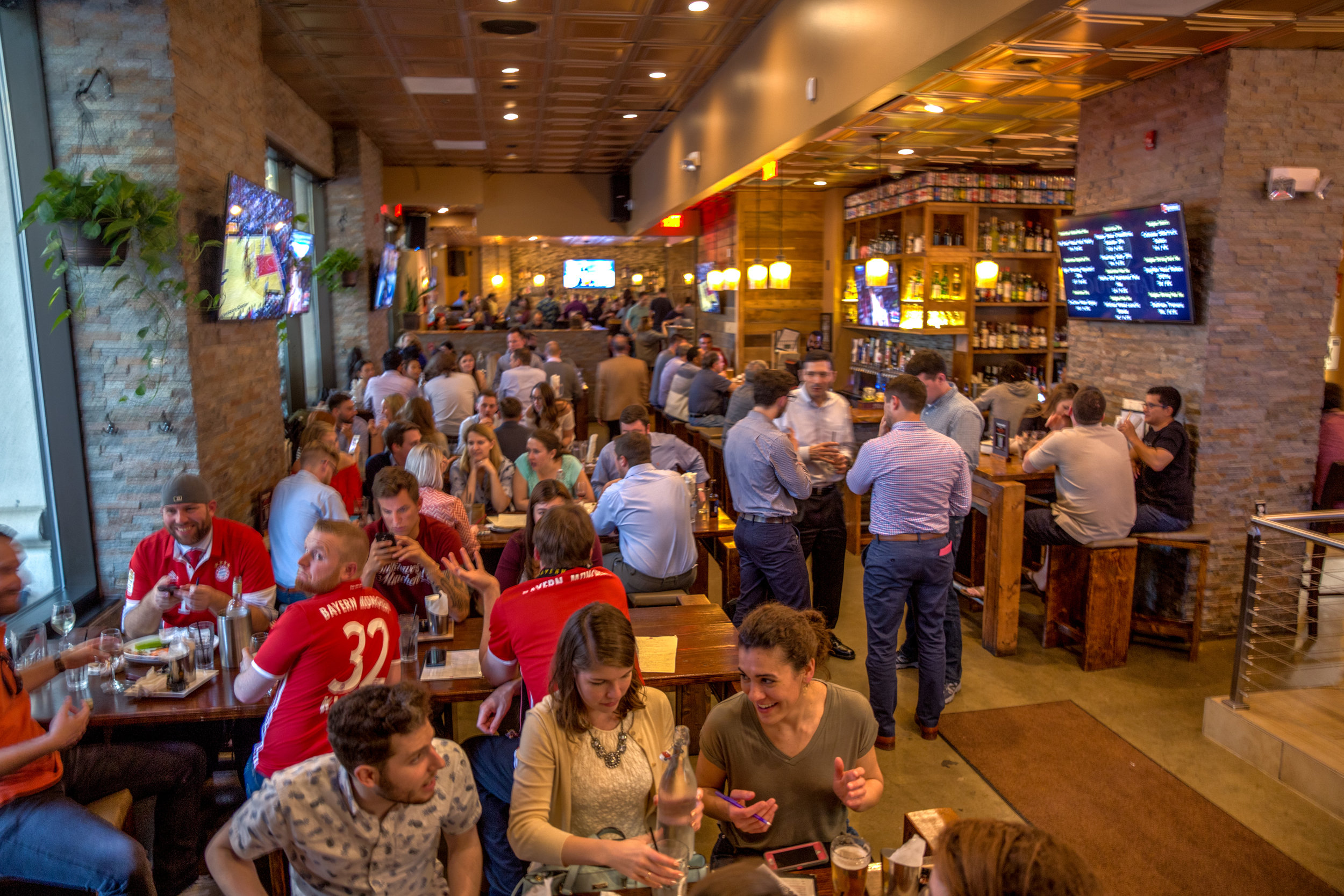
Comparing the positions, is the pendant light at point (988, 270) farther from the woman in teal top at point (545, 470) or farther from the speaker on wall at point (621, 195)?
the speaker on wall at point (621, 195)

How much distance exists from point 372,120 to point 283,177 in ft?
5.03

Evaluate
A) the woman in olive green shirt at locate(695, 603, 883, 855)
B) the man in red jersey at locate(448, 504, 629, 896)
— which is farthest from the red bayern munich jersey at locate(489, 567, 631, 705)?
the woman in olive green shirt at locate(695, 603, 883, 855)

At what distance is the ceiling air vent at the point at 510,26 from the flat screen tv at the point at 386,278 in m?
4.56

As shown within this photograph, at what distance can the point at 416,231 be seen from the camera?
14.1 metres

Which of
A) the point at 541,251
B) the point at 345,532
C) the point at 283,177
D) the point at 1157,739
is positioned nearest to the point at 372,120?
the point at 283,177

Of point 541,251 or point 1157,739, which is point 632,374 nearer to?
point 1157,739

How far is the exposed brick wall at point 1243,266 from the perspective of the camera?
504cm

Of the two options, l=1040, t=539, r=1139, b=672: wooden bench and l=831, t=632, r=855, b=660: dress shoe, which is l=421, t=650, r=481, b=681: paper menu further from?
l=1040, t=539, r=1139, b=672: wooden bench

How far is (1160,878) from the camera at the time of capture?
331cm

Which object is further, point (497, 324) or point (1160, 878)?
point (497, 324)

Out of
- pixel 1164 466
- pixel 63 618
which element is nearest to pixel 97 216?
pixel 63 618

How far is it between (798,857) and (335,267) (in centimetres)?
852

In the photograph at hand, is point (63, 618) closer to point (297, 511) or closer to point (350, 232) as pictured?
point (297, 511)

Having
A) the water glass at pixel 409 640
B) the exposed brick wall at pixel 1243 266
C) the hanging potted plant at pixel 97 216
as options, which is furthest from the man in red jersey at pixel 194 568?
the exposed brick wall at pixel 1243 266
